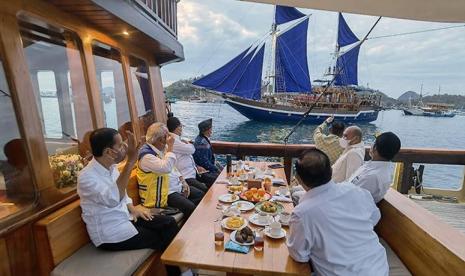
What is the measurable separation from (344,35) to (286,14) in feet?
19.7

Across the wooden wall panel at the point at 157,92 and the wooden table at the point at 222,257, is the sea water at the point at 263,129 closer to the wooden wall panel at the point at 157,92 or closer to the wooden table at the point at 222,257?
the wooden wall panel at the point at 157,92

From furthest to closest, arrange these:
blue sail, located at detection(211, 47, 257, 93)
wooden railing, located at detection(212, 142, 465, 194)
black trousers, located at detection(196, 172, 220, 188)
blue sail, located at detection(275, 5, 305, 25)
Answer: blue sail, located at detection(275, 5, 305, 25) < blue sail, located at detection(211, 47, 257, 93) < wooden railing, located at detection(212, 142, 465, 194) < black trousers, located at detection(196, 172, 220, 188)

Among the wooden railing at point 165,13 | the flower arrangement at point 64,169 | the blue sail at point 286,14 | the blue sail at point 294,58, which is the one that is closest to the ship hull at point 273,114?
the blue sail at point 294,58

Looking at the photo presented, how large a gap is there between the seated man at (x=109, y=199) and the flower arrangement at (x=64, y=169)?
377mm

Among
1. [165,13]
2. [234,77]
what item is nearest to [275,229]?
[165,13]

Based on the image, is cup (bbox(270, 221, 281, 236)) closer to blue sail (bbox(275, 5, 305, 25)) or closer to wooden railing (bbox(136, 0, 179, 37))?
wooden railing (bbox(136, 0, 179, 37))

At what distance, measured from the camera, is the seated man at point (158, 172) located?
7.95 ft

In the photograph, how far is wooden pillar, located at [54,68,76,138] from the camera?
240 cm

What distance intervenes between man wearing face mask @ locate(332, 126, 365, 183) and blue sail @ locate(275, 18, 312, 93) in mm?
15662

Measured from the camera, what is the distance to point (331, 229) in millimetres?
1314

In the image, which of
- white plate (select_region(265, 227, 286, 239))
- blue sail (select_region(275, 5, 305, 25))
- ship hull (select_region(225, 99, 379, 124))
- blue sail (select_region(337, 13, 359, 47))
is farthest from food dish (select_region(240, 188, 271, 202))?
blue sail (select_region(337, 13, 359, 47))

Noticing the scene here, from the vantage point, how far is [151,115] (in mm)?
4230

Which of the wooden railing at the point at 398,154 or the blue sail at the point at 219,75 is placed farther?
the blue sail at the point at 219,75

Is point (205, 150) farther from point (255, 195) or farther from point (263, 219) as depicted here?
point (263, 219)
